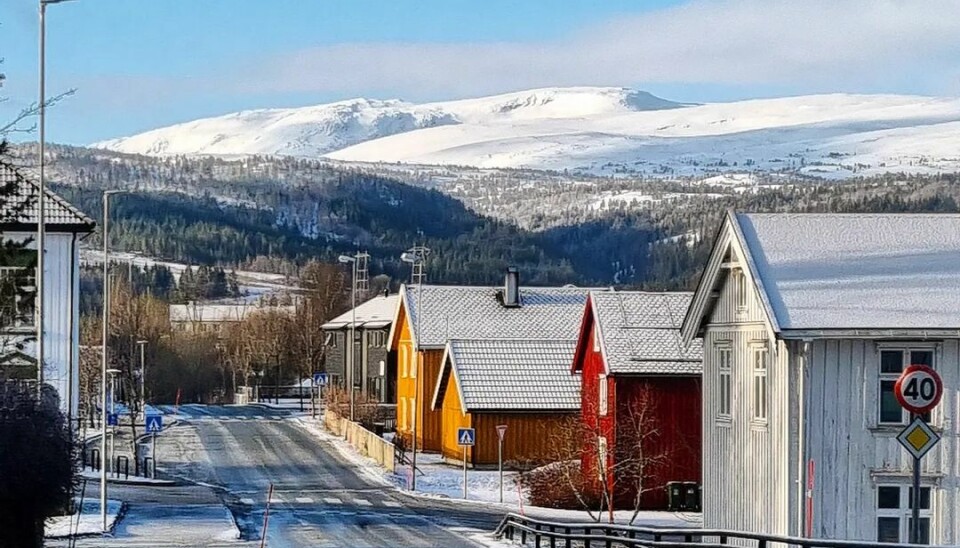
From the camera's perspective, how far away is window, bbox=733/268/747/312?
3372 cm

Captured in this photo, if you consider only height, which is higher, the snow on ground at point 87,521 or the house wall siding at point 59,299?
the house wall siding at point 59,299

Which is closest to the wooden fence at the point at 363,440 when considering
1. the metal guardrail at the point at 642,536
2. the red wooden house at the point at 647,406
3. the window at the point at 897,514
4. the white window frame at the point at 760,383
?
the red wooden house at the point at 647,406

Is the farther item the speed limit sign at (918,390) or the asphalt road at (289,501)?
the asphalt road at (289,501)

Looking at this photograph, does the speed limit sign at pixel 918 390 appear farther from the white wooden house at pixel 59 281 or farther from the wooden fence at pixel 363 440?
the wooden fence at pixel 363 440

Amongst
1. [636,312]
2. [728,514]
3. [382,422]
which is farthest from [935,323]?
[382,422]

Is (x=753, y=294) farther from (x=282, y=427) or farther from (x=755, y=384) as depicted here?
(x=282, y=427)

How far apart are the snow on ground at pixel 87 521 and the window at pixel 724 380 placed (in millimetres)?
13302

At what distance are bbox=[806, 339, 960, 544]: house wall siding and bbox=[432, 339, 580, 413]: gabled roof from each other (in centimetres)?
3106

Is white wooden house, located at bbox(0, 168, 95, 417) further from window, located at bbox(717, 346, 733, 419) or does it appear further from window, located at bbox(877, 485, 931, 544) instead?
window, located at bbox(877, 485, 931, 544)

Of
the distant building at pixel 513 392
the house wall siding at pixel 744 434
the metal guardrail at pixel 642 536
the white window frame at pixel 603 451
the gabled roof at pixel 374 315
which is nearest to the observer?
the metal guardrail at pixel 642 536

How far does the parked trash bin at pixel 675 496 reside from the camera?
49500mm

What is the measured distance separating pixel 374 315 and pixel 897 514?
241 feet

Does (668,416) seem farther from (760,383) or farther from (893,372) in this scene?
(893,372)

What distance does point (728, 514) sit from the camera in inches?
1362
